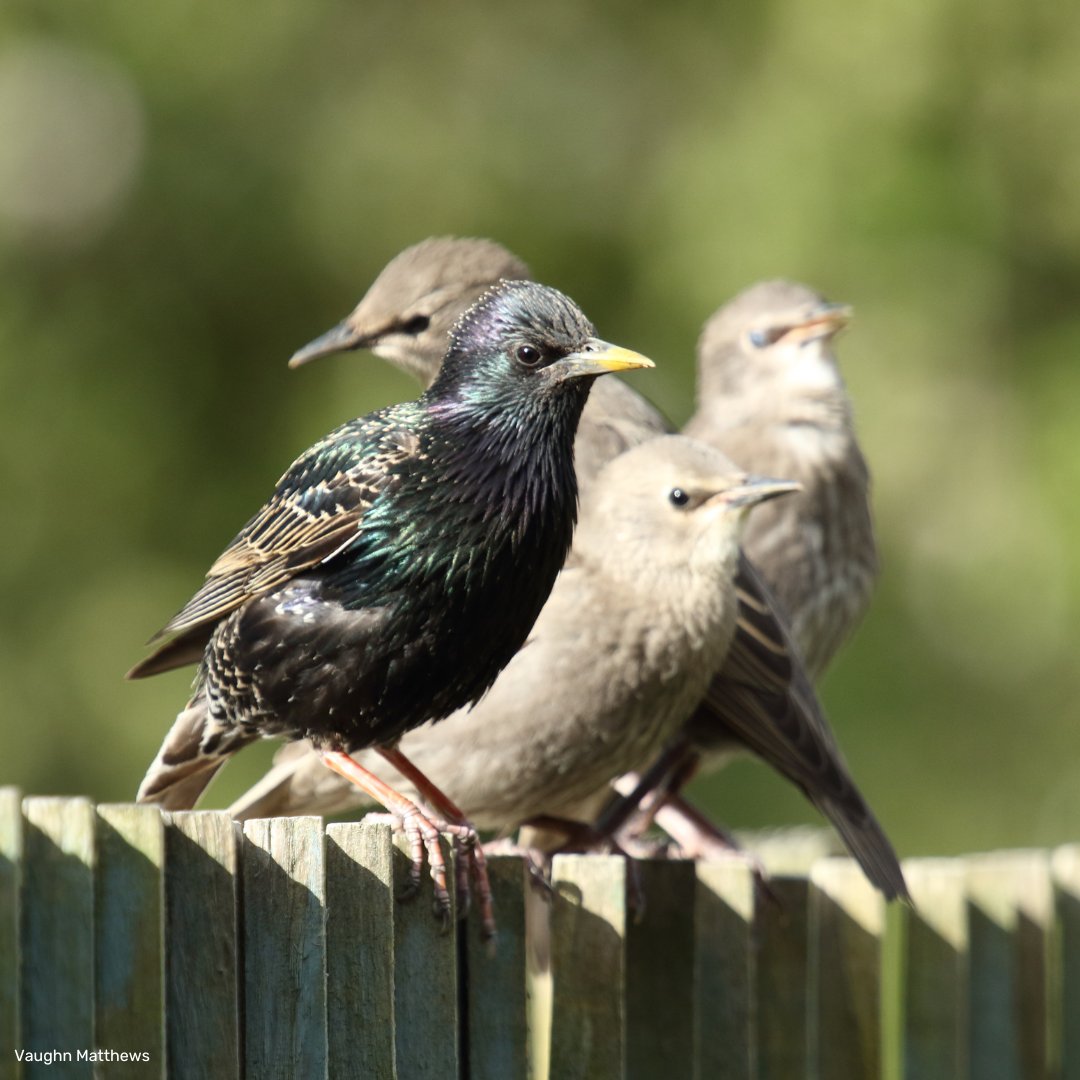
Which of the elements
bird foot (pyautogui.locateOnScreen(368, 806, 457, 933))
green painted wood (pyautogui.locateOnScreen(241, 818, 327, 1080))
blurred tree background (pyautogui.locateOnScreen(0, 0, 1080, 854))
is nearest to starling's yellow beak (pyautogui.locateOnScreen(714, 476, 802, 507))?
bird foot (pyautogui.locateOnScreen(368, 806, 457, 933))

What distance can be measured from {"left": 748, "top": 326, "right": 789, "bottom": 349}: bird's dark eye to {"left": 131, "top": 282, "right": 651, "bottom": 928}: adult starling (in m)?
2.47

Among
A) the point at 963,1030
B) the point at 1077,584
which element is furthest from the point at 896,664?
the point at 963,1030

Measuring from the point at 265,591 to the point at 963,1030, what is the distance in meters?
1.86

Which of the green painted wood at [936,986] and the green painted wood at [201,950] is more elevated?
the green painted wood at [201,950]

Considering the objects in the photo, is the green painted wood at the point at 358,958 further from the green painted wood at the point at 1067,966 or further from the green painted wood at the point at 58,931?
the green painted wood at the point at 1067,966

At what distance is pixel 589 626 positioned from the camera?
3.99 meters

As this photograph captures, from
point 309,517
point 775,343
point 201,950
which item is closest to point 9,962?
point 201,950

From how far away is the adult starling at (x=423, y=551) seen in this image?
10.2ft

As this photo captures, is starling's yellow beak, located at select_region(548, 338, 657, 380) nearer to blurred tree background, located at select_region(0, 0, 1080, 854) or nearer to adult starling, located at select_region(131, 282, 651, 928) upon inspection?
adult starling, located at select_region(131, 282, 651, 928)

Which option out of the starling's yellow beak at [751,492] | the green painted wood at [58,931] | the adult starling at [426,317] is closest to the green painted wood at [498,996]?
the green painted wood at [58,931]

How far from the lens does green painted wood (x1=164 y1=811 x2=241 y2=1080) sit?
247 centimetres

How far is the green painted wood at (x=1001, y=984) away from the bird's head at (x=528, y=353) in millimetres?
1684

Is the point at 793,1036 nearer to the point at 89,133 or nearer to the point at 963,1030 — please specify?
the point at 963,1030

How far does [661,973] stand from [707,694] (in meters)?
0.93
